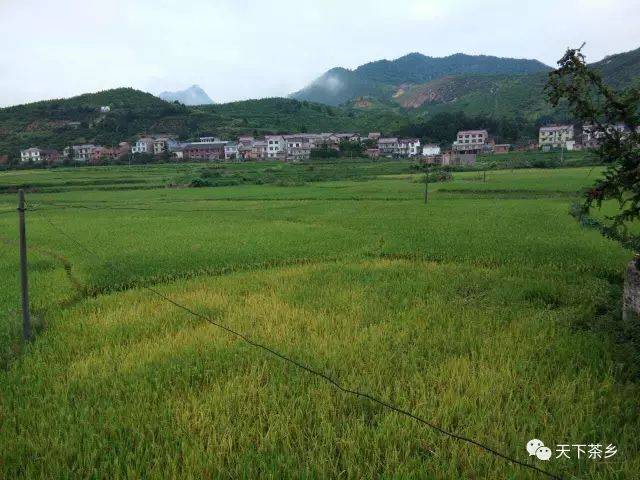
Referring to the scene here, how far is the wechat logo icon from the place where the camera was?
114 inches

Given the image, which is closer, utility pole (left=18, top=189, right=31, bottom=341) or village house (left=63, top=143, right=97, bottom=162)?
utility pole (left=18, top=189, right=31, bottom=341)

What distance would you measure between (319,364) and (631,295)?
3691 millimetres

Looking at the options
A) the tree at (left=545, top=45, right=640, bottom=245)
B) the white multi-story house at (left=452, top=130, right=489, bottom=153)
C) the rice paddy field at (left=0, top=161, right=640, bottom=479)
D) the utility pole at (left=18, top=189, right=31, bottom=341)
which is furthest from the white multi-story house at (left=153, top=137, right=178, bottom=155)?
the tree at (left=545, top=45, right=640, bottom=245)

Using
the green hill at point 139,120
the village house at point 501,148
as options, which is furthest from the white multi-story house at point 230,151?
the village house at point 501,148

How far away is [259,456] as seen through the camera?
2.96 metres

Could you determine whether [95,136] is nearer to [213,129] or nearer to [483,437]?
[213,129]

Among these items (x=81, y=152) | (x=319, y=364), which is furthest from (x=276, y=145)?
(x=319, y=364)

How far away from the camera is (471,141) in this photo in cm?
7112

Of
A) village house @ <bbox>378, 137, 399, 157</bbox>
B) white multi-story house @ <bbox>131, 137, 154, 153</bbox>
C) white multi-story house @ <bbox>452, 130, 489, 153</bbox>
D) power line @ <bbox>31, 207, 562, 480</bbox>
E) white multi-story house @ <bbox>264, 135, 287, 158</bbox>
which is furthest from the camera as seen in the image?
white multi-story house @ <bbox>264, 135, 287, 158</bbox>

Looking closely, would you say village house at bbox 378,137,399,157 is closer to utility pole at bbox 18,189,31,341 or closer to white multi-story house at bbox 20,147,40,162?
white multi-story house at bbox 20,147,40,162

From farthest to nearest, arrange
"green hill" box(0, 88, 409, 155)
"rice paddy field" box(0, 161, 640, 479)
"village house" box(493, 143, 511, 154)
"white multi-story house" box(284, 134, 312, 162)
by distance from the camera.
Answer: "green hill" box(0, 88, 409, 155)
"white multi-story house" box(284, 134, 312, 162)
"village house" box(493, 143, 511, 154)
"rice paddy field" box(0, 161, 640, 479)

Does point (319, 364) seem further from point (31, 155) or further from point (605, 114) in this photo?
point (31, 155)

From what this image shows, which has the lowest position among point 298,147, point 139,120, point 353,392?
point 353,392

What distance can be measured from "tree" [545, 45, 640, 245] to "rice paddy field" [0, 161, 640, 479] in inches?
56.5
